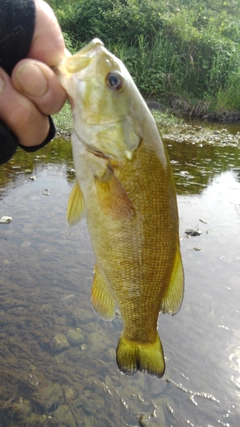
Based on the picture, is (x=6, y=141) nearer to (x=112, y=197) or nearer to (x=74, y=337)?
(x=112, y=197)

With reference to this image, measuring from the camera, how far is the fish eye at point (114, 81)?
1.91 meters

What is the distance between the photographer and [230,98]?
1797cm

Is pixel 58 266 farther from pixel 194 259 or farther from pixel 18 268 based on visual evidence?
pixel 194 259

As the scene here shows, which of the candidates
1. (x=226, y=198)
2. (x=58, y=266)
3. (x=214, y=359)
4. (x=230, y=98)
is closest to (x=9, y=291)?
(x=58, y=266)

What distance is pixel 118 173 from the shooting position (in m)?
1.92

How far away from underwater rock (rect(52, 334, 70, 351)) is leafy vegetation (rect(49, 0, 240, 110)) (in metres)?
15.1

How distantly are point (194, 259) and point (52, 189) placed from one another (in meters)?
2.79

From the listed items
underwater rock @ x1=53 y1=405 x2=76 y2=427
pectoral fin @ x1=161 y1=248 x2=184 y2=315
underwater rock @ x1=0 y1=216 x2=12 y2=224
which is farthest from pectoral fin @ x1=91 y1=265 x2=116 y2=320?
underwater rock @ x1=0 y1=216 x2=12 y2=224

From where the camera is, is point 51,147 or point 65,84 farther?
point 51,147

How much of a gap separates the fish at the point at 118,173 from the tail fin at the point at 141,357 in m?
0.45

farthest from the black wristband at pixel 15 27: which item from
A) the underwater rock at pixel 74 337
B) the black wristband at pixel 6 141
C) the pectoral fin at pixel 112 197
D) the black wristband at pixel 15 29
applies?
the underwater rock at pixel 74 337

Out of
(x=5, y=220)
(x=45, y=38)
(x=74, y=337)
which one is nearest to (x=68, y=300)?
(x=74, y=337)

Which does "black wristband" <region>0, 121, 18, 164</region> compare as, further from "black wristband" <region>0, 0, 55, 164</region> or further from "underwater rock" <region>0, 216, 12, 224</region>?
"underwater rock" <region>0, 216, 12, 224</region>

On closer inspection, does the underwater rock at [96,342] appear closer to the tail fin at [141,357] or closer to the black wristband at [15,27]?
the tail fin at [141,357]
